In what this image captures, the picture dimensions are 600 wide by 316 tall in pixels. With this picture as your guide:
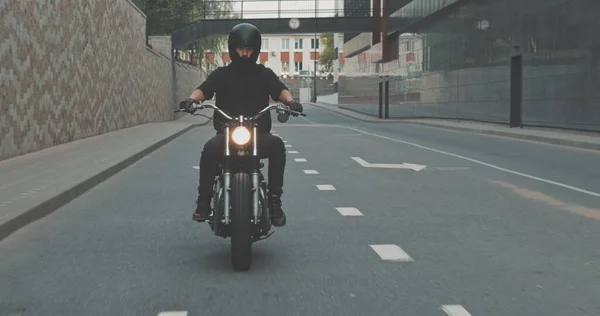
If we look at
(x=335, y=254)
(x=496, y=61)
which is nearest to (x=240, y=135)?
(x=335, y=254)

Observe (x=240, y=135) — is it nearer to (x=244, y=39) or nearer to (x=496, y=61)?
(x=244, y=39)

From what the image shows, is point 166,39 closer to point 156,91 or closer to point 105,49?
point 156,91

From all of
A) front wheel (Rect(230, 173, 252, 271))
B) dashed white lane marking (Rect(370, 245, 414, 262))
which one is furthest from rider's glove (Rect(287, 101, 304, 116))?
dashed white lane marking (Rect(370, 245, 414, 262))

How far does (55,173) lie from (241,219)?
7492 mm

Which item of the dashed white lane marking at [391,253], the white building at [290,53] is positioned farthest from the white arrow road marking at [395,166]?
the white building at [290,53]

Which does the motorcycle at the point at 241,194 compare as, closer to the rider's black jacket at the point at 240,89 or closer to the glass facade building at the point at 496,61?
the rider's black jacket at the point at 240,89

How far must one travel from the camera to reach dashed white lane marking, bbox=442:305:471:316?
4750 mm

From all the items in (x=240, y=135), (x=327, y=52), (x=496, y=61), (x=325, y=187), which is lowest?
(x=325, y=187)

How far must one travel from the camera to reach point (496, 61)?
36156mm

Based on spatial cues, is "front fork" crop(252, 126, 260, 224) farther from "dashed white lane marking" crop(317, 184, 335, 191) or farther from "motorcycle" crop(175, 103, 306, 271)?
"dashed white lane marking" crop(317, 184, 335, 191)

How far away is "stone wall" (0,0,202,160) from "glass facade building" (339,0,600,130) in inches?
593

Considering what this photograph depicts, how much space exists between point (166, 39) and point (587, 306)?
42.9 meters

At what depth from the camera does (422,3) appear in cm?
4869

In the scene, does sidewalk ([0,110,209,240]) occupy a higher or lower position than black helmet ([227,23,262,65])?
lower
